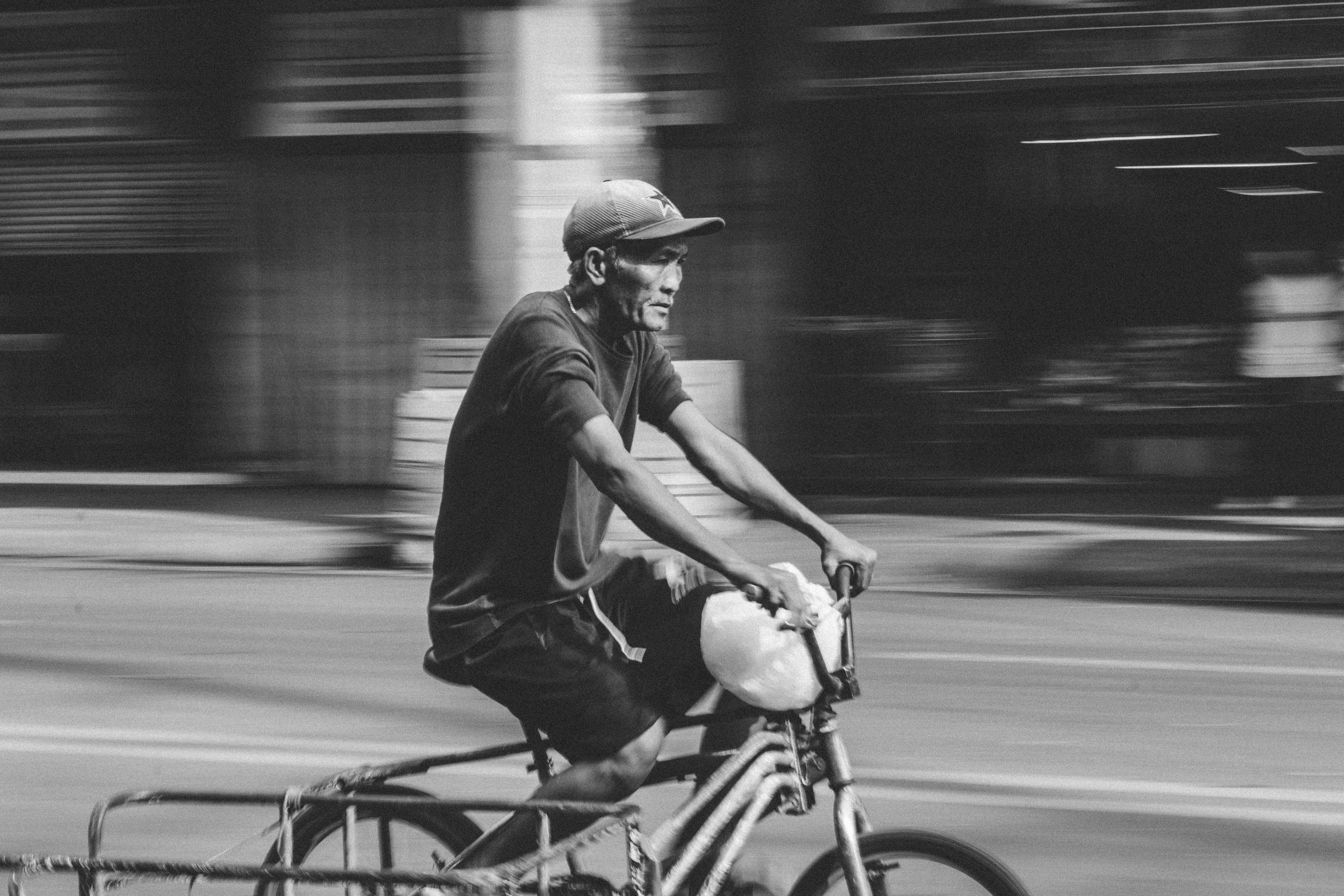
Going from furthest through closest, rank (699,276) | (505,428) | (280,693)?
(699,276)
(280,693)
(505,428)

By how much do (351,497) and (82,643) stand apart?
17.1 feet

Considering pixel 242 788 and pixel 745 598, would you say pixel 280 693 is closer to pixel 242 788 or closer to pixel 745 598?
pixel 242 788

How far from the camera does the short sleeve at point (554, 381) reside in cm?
337

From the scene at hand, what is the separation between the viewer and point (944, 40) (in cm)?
1244

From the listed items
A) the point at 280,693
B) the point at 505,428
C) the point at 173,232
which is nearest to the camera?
A: the point at 505,428

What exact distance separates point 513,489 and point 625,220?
0.53 metres

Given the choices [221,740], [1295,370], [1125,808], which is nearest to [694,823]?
[1125,808]

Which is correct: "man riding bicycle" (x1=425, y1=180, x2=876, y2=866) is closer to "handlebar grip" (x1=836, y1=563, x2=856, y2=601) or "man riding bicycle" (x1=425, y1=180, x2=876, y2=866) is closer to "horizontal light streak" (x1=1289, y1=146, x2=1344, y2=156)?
"handlebar grip" (x1=836, y1=563, x2=856, y2=601)

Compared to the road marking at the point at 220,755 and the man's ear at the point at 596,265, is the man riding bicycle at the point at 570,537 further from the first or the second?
the road marking at the point at 220,755

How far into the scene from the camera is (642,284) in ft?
11.5

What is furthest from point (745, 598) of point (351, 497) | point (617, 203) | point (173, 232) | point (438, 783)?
point (173, 232)

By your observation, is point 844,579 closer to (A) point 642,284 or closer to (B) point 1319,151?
(A) point 642,284

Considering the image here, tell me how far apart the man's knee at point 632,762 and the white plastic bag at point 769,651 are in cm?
19

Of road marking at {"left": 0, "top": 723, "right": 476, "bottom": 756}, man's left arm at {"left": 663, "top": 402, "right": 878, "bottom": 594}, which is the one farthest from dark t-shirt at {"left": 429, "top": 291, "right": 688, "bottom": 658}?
road marking at {"left": 0, "top": 723, "right": 476, "bottom": 756}
